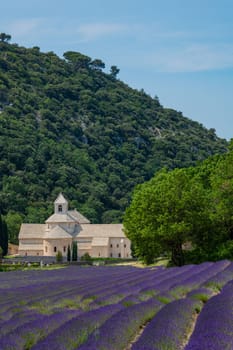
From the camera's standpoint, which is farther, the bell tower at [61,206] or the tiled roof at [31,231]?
the bell tower at [61,206]

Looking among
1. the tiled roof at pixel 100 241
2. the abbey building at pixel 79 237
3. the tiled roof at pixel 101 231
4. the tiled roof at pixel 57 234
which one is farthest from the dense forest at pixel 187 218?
the tiled roof at pixel 101 231

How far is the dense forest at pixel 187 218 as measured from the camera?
4653 centimetres

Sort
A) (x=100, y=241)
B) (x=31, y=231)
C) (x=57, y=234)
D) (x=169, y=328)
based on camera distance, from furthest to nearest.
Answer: (x=31, y=231), (x=100, y=241), (x=57, y=234), (x=169, y=328)

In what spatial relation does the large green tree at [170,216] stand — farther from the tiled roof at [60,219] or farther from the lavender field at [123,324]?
the tiled roof at [60,219]

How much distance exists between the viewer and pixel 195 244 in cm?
5097

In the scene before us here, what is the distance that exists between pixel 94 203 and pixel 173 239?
118 meters

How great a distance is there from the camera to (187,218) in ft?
156

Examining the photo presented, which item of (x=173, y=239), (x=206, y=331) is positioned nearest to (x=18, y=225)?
(x=173, y=239)

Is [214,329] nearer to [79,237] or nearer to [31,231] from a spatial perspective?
[79,237]

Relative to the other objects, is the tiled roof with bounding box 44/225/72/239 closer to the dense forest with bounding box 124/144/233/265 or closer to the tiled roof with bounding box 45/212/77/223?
the tiled roof with bounding box 45/212/77/223

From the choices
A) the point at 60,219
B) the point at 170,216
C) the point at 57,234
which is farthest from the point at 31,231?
the point at 170,216

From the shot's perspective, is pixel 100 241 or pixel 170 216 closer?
pixel 170 216

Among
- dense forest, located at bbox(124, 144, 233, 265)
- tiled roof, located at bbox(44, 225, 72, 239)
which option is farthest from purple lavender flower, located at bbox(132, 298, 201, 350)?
tiled roof, located at bbox(44, 225, 72, 239)

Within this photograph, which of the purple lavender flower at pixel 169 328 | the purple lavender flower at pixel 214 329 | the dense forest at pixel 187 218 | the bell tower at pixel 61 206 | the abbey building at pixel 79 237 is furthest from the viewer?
the bell tower at pixel 61 206
